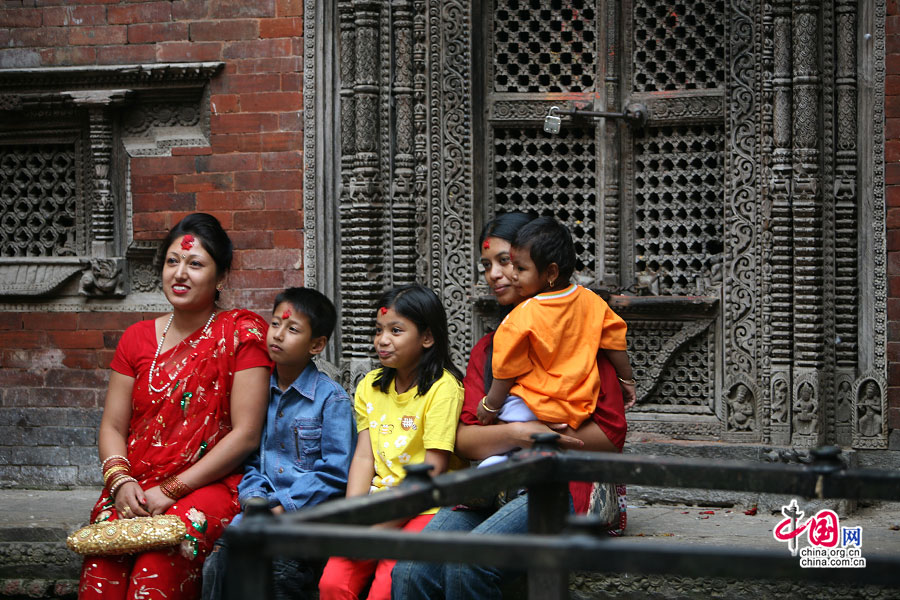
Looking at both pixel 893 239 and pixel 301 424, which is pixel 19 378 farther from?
pixel 893 239

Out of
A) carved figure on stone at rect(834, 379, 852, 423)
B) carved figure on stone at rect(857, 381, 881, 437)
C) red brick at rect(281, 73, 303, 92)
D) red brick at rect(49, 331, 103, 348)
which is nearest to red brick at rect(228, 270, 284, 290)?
red brick at rect(49, 331, 103, 348)

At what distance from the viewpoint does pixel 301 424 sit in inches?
148

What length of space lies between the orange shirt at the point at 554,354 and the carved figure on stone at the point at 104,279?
3.02 m

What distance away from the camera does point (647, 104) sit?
217 inches

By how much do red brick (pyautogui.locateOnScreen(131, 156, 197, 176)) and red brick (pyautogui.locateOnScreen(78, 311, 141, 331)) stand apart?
2.58 ft

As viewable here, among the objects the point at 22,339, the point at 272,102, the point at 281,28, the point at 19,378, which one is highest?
the point at 281,28

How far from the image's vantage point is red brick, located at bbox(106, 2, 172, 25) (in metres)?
5.72

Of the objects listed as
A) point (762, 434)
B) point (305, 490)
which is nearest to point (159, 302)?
point (305, 490)

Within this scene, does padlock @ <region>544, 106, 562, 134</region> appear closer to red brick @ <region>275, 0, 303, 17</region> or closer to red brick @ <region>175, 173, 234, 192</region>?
red brick @ <region>275, 0, 303, 17</region>

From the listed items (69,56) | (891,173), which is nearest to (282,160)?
(69,56)

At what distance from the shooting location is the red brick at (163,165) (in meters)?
5.72

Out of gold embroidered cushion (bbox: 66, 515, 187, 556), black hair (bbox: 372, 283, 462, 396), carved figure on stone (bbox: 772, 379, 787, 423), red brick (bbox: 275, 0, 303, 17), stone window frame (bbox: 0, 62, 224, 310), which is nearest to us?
gold embroidered cushion (bbox: 66, 515, 187, 556)

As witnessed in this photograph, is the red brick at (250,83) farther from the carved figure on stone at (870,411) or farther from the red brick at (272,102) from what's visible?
the carved figure on stone at (870,411)

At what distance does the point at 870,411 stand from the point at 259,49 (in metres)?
3.63
